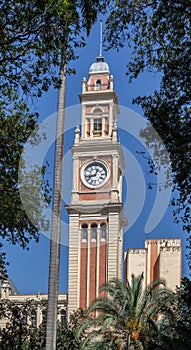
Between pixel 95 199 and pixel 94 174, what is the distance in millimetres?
2880

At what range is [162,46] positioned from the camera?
12.8 m

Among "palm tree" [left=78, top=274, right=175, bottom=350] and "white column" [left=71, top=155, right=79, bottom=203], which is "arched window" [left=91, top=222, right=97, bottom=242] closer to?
"white column" [left=71, top=155, right=79, bottom=203]

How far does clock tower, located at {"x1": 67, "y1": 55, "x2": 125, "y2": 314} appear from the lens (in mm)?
59844

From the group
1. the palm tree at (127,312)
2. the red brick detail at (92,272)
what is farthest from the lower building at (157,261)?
the palm tree at (127,312)

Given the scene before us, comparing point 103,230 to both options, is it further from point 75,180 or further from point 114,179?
point 75,180

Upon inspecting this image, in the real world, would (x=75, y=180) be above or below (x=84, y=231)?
above

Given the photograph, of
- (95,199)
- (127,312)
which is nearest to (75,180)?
(95,199)

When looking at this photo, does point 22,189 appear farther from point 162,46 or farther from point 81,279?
point 81,279

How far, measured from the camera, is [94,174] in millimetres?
62969

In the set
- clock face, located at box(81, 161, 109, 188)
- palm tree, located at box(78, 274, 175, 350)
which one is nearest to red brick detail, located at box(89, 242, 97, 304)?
clock face, located at box(81, 161, 109, 188)

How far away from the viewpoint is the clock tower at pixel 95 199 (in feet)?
196

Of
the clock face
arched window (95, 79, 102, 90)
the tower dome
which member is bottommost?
the clock face

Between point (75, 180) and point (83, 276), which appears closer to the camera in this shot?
point (83, 276)

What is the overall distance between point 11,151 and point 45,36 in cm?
305
